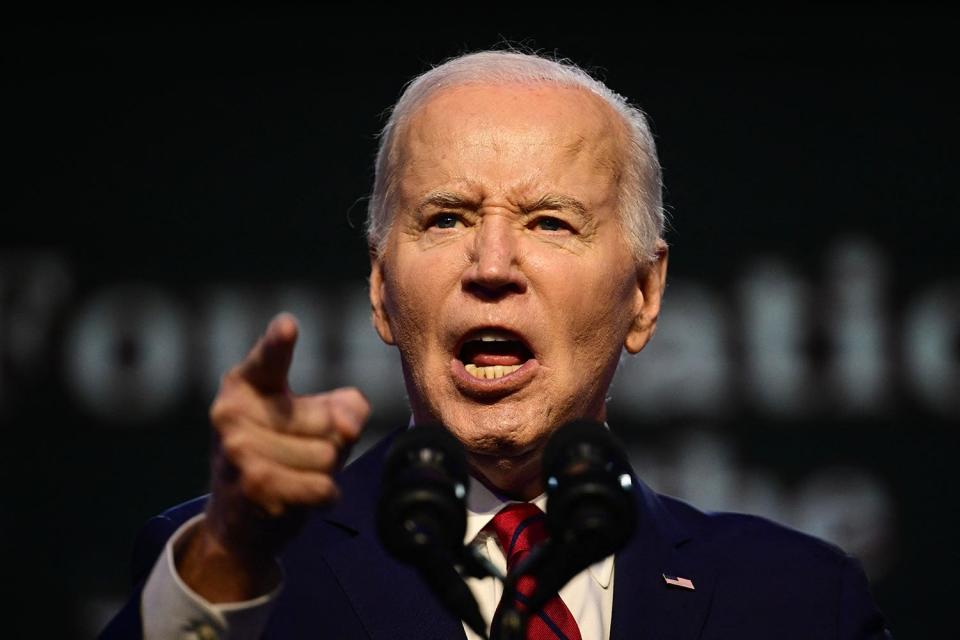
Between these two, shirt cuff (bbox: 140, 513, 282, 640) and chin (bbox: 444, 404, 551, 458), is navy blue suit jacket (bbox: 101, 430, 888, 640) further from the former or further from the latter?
shirt cuff (bbox: 140, 513, 282, 640)

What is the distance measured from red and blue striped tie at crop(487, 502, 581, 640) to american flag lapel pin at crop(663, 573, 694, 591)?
0.20 m

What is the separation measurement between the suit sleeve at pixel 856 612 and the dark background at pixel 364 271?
140 centimetres

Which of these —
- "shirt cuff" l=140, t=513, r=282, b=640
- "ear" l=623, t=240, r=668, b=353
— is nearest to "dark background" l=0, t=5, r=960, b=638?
"ear" l=623, t=240, r=668, b=353

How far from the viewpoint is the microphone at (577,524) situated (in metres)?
1.29

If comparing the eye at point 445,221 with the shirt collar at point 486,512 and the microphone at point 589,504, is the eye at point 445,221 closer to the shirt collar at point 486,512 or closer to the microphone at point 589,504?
the shirt collar at point 486,512

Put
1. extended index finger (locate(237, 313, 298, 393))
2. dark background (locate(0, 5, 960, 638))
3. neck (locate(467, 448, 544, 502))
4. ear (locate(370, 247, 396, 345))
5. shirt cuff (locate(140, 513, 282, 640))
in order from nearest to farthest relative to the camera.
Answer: extended index finger (locate(237, 313, 298, 393)) < shirt cuff (locate(140, 513, 282, 640)) < neck (locate(467, 448, 544, 502)) < ear (locate(370, 247, 396, 345)) < dark background (locate(0, 5, 960, 638))

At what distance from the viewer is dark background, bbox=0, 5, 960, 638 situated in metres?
3.57

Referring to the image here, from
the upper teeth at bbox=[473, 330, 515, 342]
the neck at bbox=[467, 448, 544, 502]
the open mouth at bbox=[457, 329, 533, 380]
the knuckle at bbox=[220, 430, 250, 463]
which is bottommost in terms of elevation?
the neck at bbox=[467, 448, 544, 502]

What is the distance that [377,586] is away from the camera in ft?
6.37

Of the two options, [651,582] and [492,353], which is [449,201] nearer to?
[492,353]

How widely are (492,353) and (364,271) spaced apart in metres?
1.65

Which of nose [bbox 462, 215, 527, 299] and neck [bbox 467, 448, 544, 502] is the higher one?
nose [bbox 462, 215, 527, 299]

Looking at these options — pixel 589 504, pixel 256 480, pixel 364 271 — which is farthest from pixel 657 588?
pixel 364 271

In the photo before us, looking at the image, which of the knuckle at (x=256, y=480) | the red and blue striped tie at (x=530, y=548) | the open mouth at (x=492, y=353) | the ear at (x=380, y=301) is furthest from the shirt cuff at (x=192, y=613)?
the ear at (x=380, y=301)
